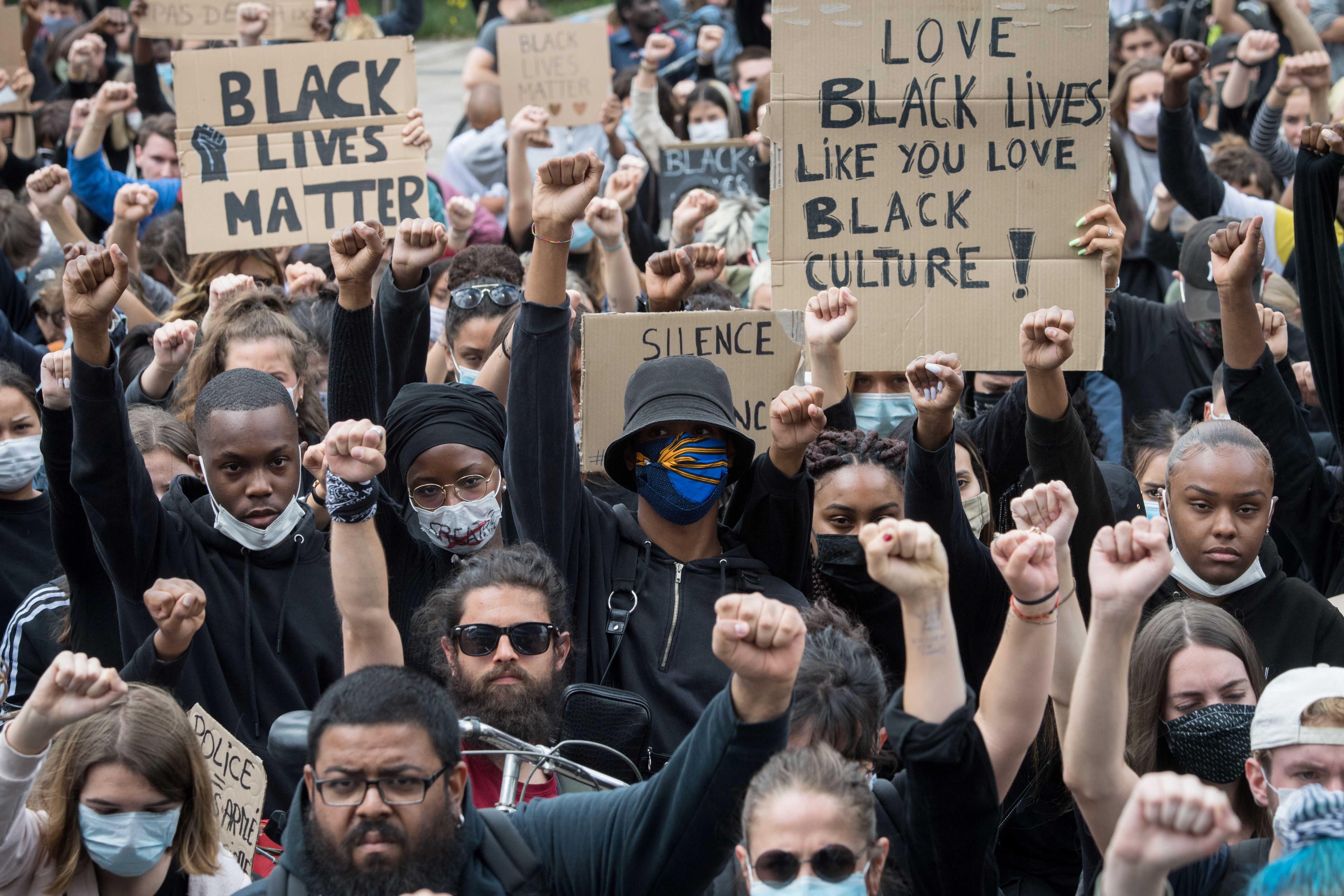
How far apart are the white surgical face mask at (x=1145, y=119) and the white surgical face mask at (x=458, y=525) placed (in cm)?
575

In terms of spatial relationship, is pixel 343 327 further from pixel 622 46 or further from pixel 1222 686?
pixel 622 46

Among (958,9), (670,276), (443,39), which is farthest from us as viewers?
(443,39)

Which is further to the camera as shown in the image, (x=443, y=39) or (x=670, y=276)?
(x=443, y=39)

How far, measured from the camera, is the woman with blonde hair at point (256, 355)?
5.28 m

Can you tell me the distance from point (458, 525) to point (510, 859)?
1573 millimetres

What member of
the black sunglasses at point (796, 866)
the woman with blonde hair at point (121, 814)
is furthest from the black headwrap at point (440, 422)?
the black sunglasses at point (796, 866)

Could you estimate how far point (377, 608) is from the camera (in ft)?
11.6

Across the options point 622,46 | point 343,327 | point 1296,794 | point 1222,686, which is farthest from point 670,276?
point 622,46

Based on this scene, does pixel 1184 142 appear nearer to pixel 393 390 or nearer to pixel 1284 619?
pixel 1284 619

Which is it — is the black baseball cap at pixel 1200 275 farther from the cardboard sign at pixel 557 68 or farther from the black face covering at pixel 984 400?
the cardboard sign at pixel 557 68

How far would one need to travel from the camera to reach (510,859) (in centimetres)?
300

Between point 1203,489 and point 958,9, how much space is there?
173 cm

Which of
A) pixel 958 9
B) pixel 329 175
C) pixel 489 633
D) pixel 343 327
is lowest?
pixel 489 633

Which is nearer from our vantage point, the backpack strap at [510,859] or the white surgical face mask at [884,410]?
the backpack strap at [510,859]
